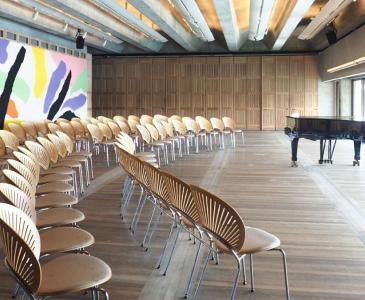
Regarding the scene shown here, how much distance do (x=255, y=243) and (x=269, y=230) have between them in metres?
2.24

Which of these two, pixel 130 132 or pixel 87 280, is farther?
pixel 130 132

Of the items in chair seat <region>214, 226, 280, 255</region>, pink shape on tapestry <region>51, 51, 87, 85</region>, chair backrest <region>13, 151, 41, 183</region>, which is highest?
pink shape on tapestry <region>51, 51, 87, 85</region>

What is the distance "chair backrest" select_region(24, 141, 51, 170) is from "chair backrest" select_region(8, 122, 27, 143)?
4180 millimetres

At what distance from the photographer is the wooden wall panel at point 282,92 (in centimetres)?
2128

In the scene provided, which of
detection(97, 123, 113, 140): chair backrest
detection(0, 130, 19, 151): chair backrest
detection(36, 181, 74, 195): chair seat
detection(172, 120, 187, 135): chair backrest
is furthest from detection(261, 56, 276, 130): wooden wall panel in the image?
detection(36, 181, 74, 195): chair seat

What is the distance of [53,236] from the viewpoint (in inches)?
141

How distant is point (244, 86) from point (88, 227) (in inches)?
657

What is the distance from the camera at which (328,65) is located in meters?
18.9

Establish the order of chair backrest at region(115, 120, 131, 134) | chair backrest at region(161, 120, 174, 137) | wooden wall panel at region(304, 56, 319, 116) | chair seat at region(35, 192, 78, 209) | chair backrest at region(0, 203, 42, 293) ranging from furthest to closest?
wooden wall panel at region(304, 56, 319, 116)
chair backrest at region(115, 120, 131, 134)
chair backrest at region(161, 120, 174, 137)
chair seat at region(35, 192, 78, 209)
chair backrest at region(0, 203, 42, 293)

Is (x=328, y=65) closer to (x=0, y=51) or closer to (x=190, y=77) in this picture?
(x=190, y=77)

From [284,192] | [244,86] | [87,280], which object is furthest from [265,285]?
[244,86]

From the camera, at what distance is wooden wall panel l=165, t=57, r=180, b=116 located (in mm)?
21828

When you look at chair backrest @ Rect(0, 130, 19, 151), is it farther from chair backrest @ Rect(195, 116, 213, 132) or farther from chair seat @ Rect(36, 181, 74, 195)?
chair backrest @ Rect(195, 116, 213, 132)

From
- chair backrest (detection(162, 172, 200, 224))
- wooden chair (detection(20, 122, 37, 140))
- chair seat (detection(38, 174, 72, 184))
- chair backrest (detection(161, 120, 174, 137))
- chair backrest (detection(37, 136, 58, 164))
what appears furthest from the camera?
chair backrest (detection(161, 120, 174, 137))
